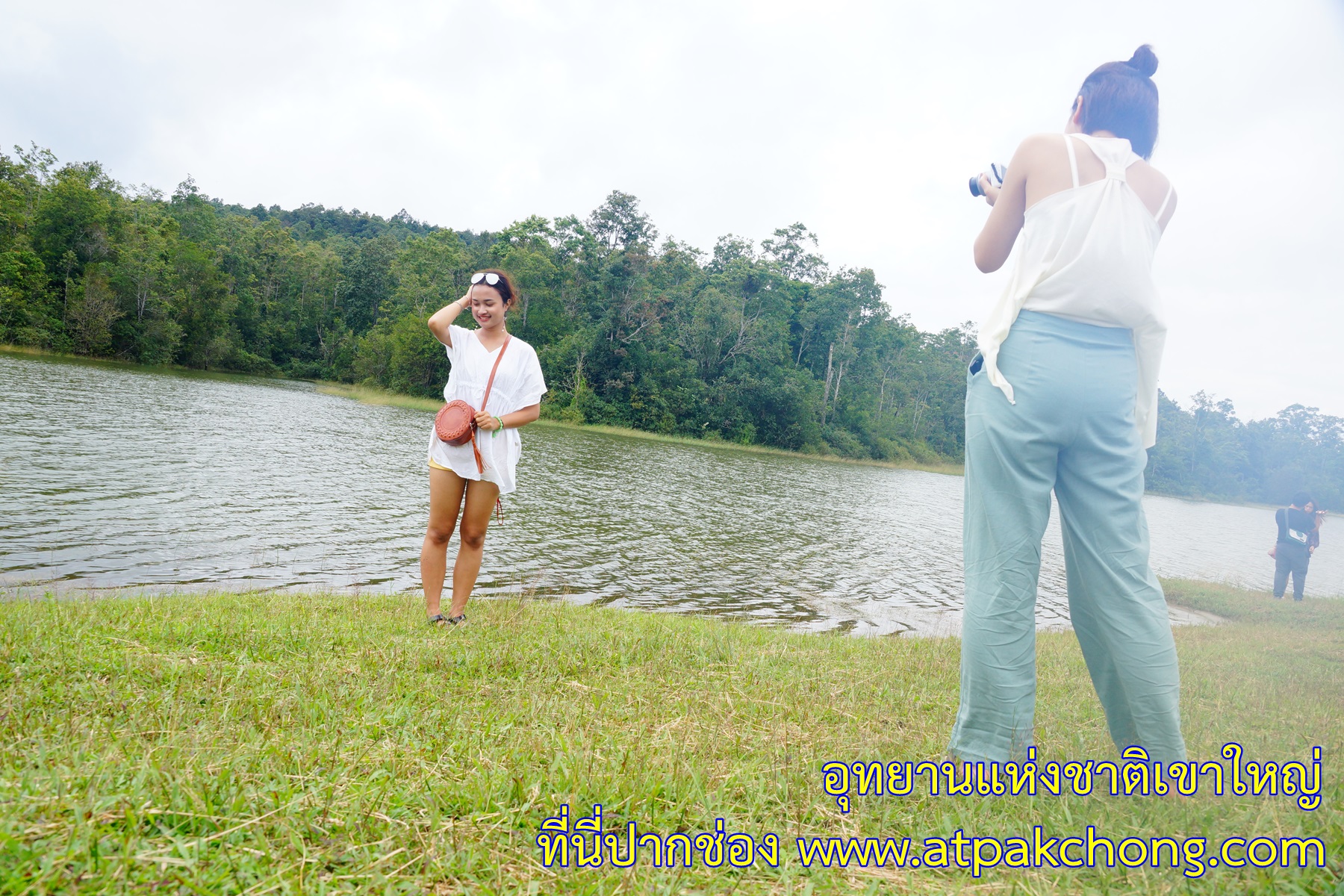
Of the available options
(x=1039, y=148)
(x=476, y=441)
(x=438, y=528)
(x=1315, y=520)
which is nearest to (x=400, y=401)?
(x=1315, y=520)

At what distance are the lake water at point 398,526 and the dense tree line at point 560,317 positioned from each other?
2520 centimetres

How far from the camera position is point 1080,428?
222 centimetres

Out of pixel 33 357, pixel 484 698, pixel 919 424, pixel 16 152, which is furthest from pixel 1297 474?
pixel 16 152

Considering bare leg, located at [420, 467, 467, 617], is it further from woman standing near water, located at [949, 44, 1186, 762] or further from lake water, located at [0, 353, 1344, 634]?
woman standing near water, located at [949, 44, 1186, 762]

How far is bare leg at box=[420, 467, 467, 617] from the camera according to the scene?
4.65 meters

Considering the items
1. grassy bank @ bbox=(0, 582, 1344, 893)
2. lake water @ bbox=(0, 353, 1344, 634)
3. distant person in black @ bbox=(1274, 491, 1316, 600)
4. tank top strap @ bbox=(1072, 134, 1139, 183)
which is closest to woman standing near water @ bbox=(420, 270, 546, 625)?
grassy bank @ bbox=(0, 582, 1344, 893)

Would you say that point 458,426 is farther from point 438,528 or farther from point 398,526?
point 398,526

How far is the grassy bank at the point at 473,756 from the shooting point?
1510 mm

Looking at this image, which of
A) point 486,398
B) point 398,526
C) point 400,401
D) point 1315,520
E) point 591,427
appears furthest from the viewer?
point 400,401

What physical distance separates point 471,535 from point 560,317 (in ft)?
178

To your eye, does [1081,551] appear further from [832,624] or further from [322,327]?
[322,327]

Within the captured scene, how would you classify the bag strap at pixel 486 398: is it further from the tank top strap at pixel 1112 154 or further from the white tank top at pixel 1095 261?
the tank top strap at pixel 1112 154

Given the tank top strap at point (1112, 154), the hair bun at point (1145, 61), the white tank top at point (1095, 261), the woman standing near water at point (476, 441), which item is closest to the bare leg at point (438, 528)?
the woman standing near water at point (476, 441)

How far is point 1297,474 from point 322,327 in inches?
3024
